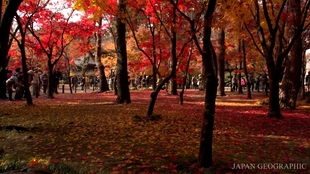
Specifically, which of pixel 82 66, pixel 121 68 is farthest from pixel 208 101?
pixel 82 66

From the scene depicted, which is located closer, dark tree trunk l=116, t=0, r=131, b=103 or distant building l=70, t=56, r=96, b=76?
dark tree trunk l=116, t=0, r=131, b=103

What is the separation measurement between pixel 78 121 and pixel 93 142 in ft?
9.36

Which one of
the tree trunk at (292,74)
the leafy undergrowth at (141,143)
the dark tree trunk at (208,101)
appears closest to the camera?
the dark tree trunk at (208,101)

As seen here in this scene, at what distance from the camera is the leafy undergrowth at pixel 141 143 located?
4.65m

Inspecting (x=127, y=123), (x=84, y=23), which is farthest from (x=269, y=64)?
(x=84, y=23)

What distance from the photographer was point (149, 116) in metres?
9.25

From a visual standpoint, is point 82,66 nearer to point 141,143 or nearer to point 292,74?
point 292,74

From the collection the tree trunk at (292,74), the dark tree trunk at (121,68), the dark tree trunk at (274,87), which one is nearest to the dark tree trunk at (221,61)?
the tree trunk at (292,74)

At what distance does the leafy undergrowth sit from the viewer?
4652 mm

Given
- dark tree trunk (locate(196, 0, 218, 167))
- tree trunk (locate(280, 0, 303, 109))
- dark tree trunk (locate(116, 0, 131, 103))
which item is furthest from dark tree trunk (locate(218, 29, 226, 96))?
dark tree trunk (locate(196, 0, 218, 167))

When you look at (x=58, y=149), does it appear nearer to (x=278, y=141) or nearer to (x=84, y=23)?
(x=278, y=141)

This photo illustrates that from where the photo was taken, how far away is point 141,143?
6.22 meters

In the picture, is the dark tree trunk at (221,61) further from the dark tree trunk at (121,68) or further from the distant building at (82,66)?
the distant building at (82,66)

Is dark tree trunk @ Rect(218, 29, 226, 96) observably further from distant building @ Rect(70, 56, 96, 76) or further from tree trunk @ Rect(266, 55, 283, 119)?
distant building @ Rect(70, 56, 96, 76)
